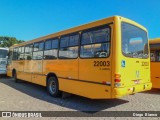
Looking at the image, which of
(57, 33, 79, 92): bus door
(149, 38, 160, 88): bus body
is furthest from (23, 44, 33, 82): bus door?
(149, 38, 160, 88): bus body

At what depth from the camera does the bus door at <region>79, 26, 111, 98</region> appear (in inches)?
235

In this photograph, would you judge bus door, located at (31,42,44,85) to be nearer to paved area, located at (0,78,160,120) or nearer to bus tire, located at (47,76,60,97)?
bus tire, located at (47,76,60,97)

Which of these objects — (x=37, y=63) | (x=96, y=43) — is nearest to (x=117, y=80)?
(x=96, y=43)

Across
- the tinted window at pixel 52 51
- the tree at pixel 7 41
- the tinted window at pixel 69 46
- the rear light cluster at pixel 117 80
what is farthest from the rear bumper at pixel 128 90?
the tree at pixel 7 41

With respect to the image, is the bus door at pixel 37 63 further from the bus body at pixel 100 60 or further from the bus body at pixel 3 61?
the bus body at pixel 3 61

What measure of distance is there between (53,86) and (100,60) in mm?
3614

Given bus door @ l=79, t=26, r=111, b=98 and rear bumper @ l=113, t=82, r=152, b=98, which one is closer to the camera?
rear bumper @ l=113, t=82, r=152, b=98

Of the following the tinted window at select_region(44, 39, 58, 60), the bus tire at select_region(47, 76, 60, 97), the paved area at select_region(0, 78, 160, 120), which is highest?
the tinted window at select_region(44, 39, 58, 60)

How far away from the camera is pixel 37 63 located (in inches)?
406

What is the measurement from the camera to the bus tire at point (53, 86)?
28.2 feet

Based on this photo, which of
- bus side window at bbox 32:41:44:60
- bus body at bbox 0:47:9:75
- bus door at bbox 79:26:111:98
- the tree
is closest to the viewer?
bus door at bbox 79:26:111:98

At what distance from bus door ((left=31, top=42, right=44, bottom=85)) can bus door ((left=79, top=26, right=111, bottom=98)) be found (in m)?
3.65

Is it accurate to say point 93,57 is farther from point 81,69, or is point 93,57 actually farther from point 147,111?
point 147,111

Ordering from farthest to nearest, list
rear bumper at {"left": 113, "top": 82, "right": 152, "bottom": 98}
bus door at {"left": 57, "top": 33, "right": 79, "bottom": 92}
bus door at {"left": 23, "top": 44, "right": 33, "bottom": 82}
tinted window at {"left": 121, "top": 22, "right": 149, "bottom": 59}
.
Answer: bus door at {"left": 23, "top": 44, "right": 33, "bottom": 82}, bus door at {"left": 57, "top": 33, "right": 79, "bottom": 92}, tinted window at {"left": 121, "top": 22, "right": 149, "bottom": 59}, rear bumper at {"left": 113, "top": 82, "right": 152, "bottom": 98}
